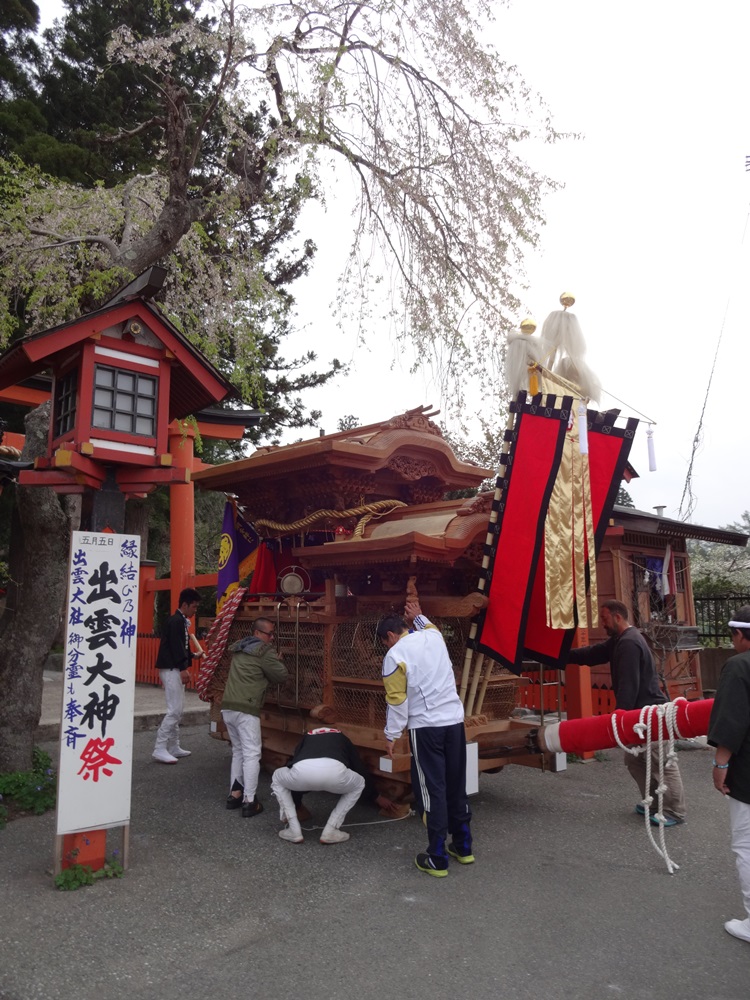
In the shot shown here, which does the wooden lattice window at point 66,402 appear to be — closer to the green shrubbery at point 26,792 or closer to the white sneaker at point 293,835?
the green shrubbery at point 26,792

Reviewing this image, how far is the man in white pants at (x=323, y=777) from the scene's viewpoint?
5.30 meters

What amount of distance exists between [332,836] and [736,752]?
3.05 metres

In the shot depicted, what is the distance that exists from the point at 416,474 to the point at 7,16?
12750 millimetres

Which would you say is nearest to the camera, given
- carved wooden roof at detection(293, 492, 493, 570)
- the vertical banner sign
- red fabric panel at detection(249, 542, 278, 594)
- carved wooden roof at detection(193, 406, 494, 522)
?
the vertical banner sign

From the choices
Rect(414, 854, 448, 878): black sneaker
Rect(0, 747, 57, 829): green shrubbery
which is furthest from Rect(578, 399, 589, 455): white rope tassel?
Rect(0, 747, 57, 829): green shrubbery

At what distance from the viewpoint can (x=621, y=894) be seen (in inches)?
177

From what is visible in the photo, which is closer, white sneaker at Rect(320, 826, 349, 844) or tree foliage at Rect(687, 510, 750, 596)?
white sneaker at Rect(320, 826, 349, 844)

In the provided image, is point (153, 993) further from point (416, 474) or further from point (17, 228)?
point (17, 228)

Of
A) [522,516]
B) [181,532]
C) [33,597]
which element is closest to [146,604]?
[181,532]

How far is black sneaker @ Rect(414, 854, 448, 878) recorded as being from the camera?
4812mm

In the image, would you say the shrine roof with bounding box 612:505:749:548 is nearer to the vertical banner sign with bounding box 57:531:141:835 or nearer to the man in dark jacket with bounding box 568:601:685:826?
the man in dark jacket with bounding box 568:601:685:826

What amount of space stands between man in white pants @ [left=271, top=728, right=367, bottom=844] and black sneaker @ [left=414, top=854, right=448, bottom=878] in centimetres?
74

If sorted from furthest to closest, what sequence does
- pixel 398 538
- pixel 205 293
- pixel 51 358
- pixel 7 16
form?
pixel 7 16
pixel 205 293
pixel 398 538
pixel 51 358

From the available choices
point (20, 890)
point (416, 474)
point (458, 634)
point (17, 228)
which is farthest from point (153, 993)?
point (17, 228)
